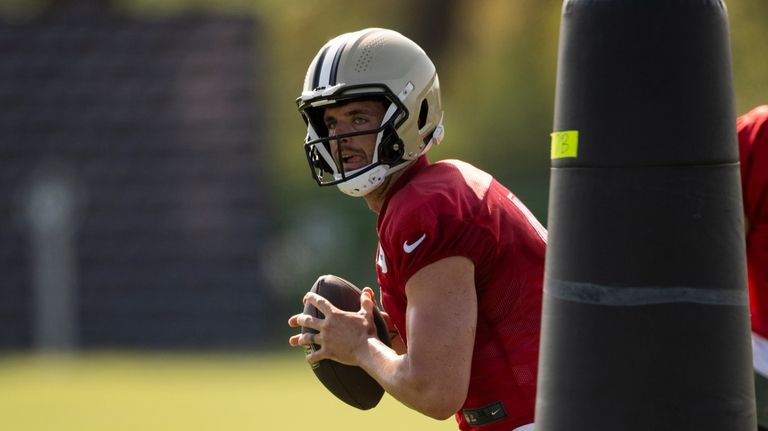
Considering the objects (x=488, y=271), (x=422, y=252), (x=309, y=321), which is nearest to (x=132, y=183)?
(x=309, y=321)

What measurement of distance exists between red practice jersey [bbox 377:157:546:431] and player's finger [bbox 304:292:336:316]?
0.47 feet

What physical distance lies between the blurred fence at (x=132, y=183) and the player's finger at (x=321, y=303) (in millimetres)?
14003

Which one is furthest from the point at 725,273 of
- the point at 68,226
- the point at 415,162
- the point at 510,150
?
the point at 510,150

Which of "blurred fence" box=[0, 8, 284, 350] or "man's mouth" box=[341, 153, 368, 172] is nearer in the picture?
"man's mouth" box=[341, 153, 368, 172]

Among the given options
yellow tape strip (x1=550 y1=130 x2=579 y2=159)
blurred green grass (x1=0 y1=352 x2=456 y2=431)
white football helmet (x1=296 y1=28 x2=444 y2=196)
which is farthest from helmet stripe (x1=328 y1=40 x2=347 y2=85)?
blurred green grass (x1=0 y1=352 x2=456 y2=431)

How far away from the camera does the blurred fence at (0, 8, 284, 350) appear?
18.2 metres

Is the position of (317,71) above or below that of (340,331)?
above

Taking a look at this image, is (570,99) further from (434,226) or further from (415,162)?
(415,162)

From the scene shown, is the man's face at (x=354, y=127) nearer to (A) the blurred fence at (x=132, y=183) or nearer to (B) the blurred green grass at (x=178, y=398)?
(B) the blurred green grass at (x=178, y=398)

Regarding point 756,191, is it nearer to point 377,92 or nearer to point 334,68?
point 377,92

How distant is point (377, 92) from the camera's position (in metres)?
4.02

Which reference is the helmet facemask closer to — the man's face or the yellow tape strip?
the man's face

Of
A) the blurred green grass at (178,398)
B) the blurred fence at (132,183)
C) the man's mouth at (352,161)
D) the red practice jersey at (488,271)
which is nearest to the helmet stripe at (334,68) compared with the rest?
the man's mouth at (352,161)

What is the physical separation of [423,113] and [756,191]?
3.04ft
